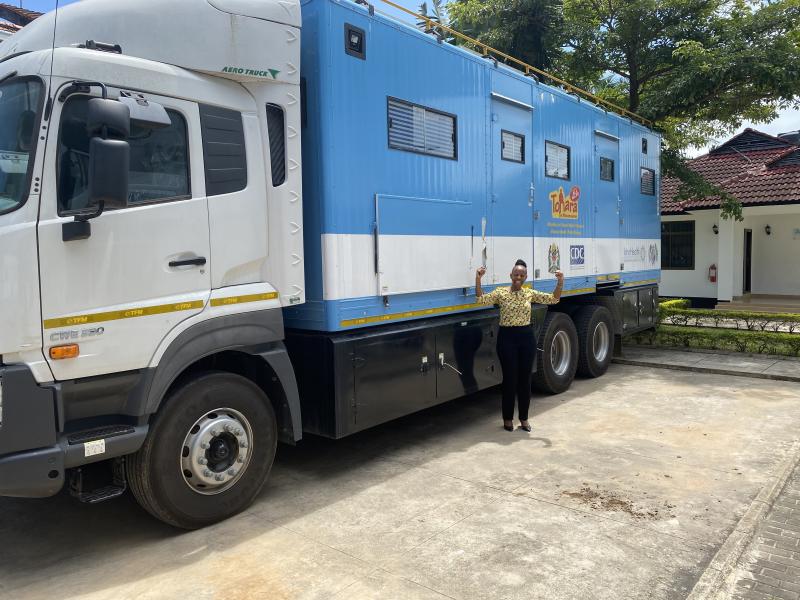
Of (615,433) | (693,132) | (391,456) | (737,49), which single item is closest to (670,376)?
(615,433)

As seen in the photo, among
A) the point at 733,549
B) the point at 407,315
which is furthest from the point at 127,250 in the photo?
the point at 733,549

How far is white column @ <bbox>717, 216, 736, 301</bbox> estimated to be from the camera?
16.3m

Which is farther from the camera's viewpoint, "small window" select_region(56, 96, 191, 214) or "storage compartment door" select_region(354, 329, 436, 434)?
"storage compartment door" select_region(354, 329, 436, 434)

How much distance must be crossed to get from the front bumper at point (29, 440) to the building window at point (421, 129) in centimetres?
319

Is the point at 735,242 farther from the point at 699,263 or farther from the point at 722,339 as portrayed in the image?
the point at 722,339

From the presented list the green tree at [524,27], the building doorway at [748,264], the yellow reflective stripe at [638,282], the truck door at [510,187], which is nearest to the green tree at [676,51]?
the green tree at [524,27]

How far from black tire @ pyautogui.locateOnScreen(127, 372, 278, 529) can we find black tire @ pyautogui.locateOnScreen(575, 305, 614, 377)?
5.49 m

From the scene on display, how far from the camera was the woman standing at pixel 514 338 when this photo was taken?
6.26m

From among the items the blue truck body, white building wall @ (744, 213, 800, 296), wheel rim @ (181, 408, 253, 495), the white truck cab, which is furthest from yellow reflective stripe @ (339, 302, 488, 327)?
white building wall @ (744, 213, 800, 296)

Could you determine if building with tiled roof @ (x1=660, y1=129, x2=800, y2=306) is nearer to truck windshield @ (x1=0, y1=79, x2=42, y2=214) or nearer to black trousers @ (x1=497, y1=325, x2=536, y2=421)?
black trousers @ (x1=497, y1=325, x2=536, y2=421)

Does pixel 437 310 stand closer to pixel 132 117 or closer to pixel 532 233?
pixel 532 233

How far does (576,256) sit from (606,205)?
1.31m

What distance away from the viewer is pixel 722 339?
10.8 m

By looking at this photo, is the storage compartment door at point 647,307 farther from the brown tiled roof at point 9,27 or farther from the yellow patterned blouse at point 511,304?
the brown tiled roof at point 9,27
